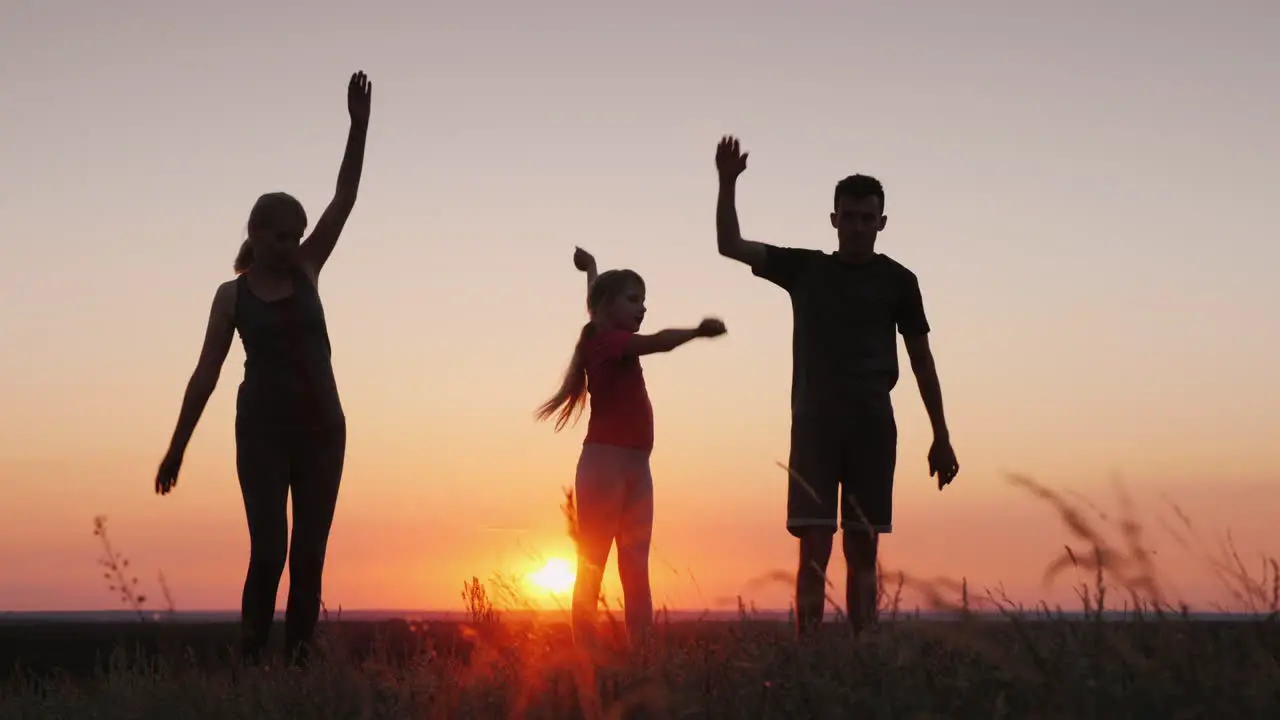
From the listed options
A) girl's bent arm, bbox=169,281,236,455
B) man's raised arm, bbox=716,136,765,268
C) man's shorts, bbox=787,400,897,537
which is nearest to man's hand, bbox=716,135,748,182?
man's raised arm, bbox=716,136,765,268

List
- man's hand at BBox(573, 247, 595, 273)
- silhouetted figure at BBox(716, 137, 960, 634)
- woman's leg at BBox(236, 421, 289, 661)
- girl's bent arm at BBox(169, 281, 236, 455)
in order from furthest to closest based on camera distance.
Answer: man's hand at BBox(573, 247, 595, 273) → silhouetted figure at BBox(716, 137, 960, 634) → girl's bent arm at BBox(169, 281, 236, 455) → woman's leg at BBox(236, 421, 289, 661)

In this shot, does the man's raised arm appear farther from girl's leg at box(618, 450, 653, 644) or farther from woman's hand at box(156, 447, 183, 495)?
woman's hand at box(156, 447, 183, 495)

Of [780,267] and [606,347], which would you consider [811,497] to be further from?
[606,347]

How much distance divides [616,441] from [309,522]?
150 cm

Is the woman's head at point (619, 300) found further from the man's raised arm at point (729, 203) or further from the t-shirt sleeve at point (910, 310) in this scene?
the t-shirt sleeve at point (910, 310)

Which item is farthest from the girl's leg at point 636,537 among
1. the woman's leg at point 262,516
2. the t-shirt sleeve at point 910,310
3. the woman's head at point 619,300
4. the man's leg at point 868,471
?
the woman's leg at point 262,516

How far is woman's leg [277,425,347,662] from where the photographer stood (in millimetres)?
6000

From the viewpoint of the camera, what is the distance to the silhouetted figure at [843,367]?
648 cm

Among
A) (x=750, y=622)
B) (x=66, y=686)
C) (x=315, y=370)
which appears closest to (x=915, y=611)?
(x=750, y=622)

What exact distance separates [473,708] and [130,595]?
1359 millimetres

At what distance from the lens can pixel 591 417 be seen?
692 centimetres

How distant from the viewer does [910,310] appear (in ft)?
22.0

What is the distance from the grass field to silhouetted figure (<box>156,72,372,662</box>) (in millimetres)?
513

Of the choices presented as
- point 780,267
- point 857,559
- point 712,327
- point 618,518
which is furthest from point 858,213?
point 618,518
